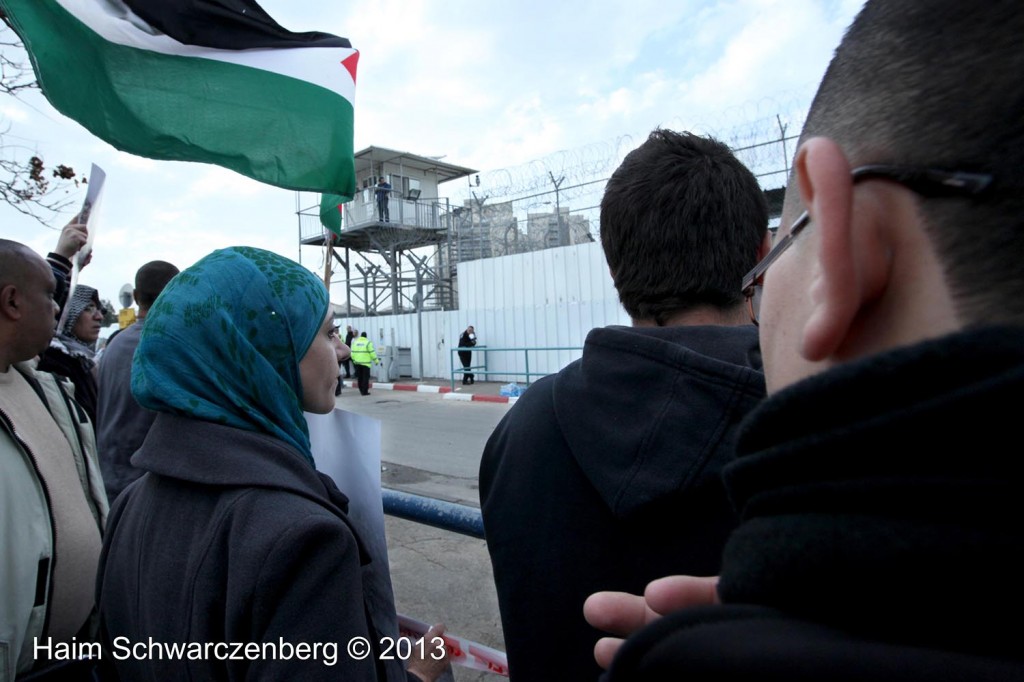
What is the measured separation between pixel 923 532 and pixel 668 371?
74 cm

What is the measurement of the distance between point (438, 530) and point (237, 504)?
161 inches

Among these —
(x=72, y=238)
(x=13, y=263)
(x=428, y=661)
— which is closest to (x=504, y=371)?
(x=72, y=238)

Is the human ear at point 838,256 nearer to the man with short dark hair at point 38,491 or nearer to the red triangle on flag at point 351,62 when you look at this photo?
the man with short dark hair at point 38,491

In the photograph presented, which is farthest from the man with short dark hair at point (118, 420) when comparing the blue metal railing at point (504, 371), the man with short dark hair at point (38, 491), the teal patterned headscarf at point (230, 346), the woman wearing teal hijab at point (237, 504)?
the blue metal railing at point (504, 371)

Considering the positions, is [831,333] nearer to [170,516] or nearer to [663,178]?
[663,178]

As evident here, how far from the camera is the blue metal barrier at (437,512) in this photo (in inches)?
77.4

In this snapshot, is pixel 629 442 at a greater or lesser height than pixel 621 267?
A: lesser

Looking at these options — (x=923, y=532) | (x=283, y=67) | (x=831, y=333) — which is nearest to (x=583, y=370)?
(x=831, y=333)

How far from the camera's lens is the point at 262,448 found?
1.43 m

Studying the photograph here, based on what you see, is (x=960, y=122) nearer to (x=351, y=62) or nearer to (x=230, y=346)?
(x=230, y=346)

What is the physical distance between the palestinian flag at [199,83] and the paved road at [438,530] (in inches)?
99.9

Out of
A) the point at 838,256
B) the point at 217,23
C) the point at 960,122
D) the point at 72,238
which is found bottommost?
the point at 838,256

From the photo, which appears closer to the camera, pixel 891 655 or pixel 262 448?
pixel 891 655

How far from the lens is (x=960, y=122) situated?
0.55 metres
